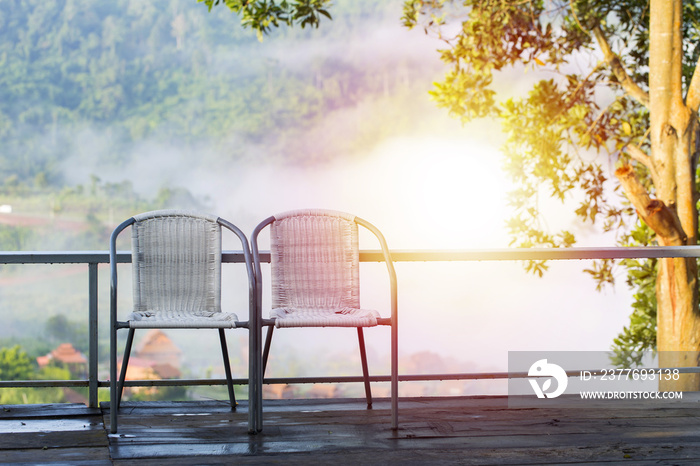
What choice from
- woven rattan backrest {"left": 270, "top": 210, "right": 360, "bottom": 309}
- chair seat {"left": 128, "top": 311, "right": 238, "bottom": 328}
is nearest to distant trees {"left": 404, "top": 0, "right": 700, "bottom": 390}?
woven rattan backrest {"left": 270, "top": 210, "right": 360, "bottom": 309}

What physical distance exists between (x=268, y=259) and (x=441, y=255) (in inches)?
30.3

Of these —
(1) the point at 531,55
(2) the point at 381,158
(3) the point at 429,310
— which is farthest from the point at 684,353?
(2) the point at 381,158

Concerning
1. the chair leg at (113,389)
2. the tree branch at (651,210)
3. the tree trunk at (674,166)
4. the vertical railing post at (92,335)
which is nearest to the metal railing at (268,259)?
the vertical railing post at (92,335)

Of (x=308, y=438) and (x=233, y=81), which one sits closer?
(x=308, y=438)

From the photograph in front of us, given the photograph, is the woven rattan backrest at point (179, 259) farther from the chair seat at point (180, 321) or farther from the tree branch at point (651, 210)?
the tree branch at point (651, 210)

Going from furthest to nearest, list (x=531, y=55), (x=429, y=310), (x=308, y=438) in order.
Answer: (x=429, y=310)
(x=531, y=55)
(x=308, y=438)

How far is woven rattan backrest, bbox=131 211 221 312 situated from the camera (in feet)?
10.9

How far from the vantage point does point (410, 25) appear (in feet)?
24.8

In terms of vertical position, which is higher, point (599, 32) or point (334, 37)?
point (334, 37)

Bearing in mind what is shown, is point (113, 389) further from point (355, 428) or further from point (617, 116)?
point (617, 116)

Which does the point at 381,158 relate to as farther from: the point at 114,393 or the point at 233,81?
the point at 114,393

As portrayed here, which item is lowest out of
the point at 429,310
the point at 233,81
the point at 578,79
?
the point at 429,310

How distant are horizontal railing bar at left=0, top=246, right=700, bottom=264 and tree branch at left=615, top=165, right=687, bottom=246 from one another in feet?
6.17

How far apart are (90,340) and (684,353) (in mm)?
4659
